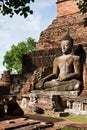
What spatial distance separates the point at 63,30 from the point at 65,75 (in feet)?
17.3

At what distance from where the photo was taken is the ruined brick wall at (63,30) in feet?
56.6

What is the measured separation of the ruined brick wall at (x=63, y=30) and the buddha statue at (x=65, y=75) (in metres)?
3.28

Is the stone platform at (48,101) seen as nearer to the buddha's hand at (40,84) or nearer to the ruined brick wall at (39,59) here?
the buddha's hand at (40,84)

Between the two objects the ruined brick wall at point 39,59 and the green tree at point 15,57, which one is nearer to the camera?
the ruined brick wall at point 39,59

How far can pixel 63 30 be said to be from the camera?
1778cm

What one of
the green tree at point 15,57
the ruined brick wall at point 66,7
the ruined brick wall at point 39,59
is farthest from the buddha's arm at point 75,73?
the green tree at point 15,57

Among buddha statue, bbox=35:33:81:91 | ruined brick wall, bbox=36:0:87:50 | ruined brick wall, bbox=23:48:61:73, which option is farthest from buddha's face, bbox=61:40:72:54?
ruined brick wall, bbox=36:0:87:50

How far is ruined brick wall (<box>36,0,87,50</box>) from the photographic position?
56.6 feet

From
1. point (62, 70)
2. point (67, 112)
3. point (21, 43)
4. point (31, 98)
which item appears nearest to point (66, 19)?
point (62, 70)

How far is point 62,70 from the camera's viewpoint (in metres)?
13.3

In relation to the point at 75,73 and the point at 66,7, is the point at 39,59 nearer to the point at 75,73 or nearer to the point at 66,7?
the point at 75,73

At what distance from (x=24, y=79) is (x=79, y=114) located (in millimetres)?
6462

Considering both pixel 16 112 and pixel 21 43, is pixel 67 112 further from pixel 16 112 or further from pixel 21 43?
pixel 21 43

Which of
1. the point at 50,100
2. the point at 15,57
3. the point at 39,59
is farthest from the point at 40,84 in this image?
the point at 15,57
